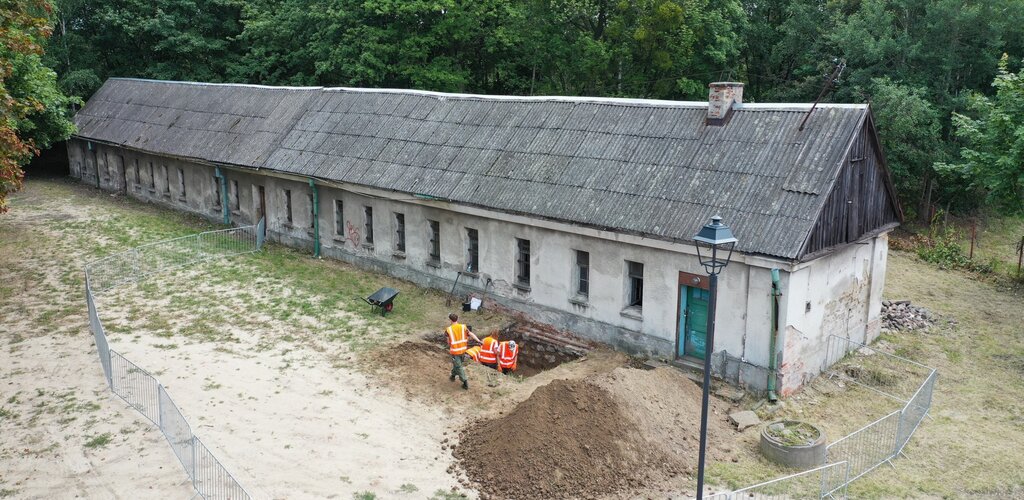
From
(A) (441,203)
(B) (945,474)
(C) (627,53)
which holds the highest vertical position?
(C) (627,53)

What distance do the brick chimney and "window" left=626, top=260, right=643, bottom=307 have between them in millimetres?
4054

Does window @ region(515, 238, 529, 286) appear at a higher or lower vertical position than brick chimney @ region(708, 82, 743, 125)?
lower

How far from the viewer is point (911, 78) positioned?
3459 cm

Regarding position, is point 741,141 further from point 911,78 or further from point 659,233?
point 911,78

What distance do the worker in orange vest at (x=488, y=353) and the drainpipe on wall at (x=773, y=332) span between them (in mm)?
6018

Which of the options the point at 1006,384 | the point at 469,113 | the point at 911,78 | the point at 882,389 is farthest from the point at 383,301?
the point at 911,78

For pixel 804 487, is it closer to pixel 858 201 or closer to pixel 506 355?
pixel 506 355

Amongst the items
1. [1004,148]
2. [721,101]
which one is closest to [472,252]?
[721,101]

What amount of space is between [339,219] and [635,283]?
39.0 ft

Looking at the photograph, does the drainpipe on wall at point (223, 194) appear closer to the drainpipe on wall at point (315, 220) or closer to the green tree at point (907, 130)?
the drainpipe on wall at point (315, 220)

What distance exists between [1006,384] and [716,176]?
810cm

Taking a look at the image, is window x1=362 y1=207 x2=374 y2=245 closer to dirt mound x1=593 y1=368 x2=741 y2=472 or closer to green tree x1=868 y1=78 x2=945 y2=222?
dirt mound x1=593 y1=368 x2=741 y2=472

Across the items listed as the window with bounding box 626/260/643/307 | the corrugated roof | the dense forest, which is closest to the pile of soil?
the window with bounding box 626/260/643/307

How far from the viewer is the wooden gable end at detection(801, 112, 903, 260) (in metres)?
17.5
